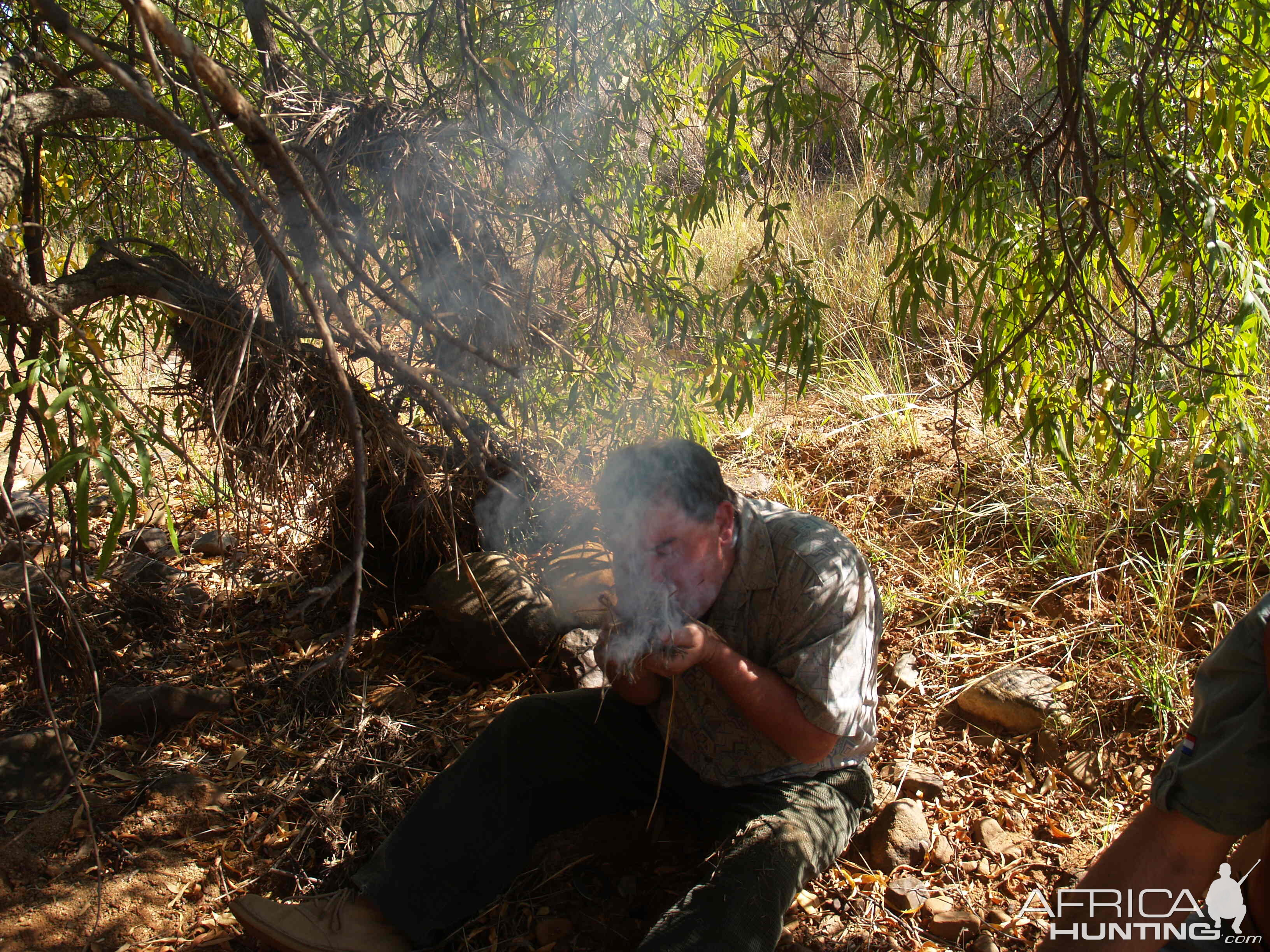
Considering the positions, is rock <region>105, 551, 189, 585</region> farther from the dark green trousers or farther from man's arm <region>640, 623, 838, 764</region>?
man's arm <region>640, 623, 838, 764</region>

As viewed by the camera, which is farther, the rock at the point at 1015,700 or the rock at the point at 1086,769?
the rock at the point at 1015,700

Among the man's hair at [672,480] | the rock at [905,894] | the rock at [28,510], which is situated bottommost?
the rock at [905,894]

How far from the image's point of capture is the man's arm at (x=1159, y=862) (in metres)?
1.42

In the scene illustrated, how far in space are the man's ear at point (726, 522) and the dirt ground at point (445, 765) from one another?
2.91 ft

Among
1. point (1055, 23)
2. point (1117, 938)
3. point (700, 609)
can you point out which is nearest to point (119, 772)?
point (700, 609)

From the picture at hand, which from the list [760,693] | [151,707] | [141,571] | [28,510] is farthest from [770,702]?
[28,510]

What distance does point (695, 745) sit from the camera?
218 cm

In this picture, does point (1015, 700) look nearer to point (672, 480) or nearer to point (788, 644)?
point (788, 644)

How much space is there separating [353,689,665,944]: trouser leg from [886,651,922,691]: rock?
3.32 ft

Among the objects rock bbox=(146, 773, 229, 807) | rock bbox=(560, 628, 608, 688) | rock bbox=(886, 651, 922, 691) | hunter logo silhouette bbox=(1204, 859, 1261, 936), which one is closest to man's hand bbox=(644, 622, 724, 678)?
hunter logo silhouette bbox=(1204, 859, 1261, 936)

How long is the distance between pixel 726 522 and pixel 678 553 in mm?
140

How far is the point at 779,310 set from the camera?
273 cm

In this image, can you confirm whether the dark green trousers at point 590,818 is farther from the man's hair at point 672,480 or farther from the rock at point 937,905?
the man's hair at point 672,480

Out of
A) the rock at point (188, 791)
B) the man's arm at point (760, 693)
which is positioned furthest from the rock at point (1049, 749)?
the rock at point (188, 791)
